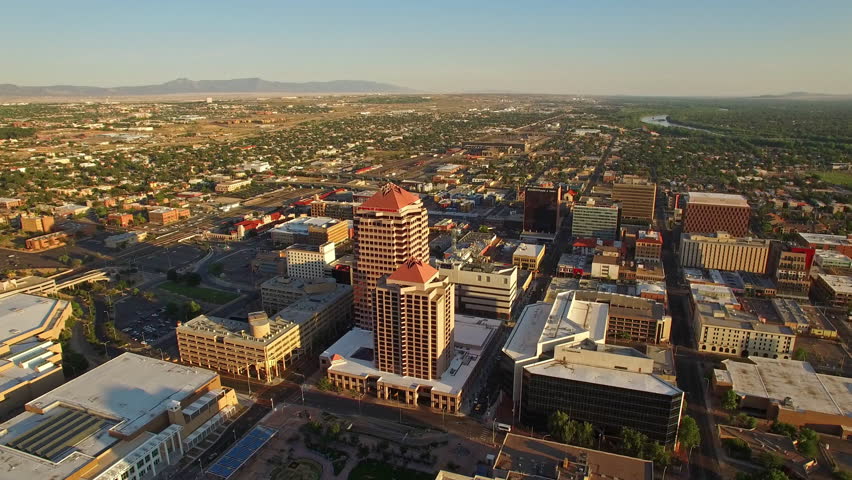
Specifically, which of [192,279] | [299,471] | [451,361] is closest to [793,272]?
[451,361]

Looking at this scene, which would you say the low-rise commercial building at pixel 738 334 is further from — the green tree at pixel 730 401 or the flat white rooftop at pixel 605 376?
the flat white rooftop at pixel 605 376

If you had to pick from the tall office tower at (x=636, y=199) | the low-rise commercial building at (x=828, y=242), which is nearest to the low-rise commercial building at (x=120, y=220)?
the tall office tower at (x=636, y=199)

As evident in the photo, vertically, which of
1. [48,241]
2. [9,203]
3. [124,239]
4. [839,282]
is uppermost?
[9,203]

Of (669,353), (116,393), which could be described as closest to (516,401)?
(669,353)

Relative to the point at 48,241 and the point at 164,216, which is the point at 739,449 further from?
the point at 48,241

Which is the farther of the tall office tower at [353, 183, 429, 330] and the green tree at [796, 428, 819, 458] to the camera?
the tall office tower at [353, 183, 429, 330]

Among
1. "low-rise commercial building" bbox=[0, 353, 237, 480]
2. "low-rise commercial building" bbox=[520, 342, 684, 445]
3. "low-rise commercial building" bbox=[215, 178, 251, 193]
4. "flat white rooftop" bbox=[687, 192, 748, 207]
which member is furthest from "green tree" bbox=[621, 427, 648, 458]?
"low-rise commercial building" bbox=[215, 178, 251, 193]

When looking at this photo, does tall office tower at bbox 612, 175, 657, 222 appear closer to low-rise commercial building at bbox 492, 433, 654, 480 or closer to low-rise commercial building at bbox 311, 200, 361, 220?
low-rise commercial building at bbox 311, 200, 361, 220
